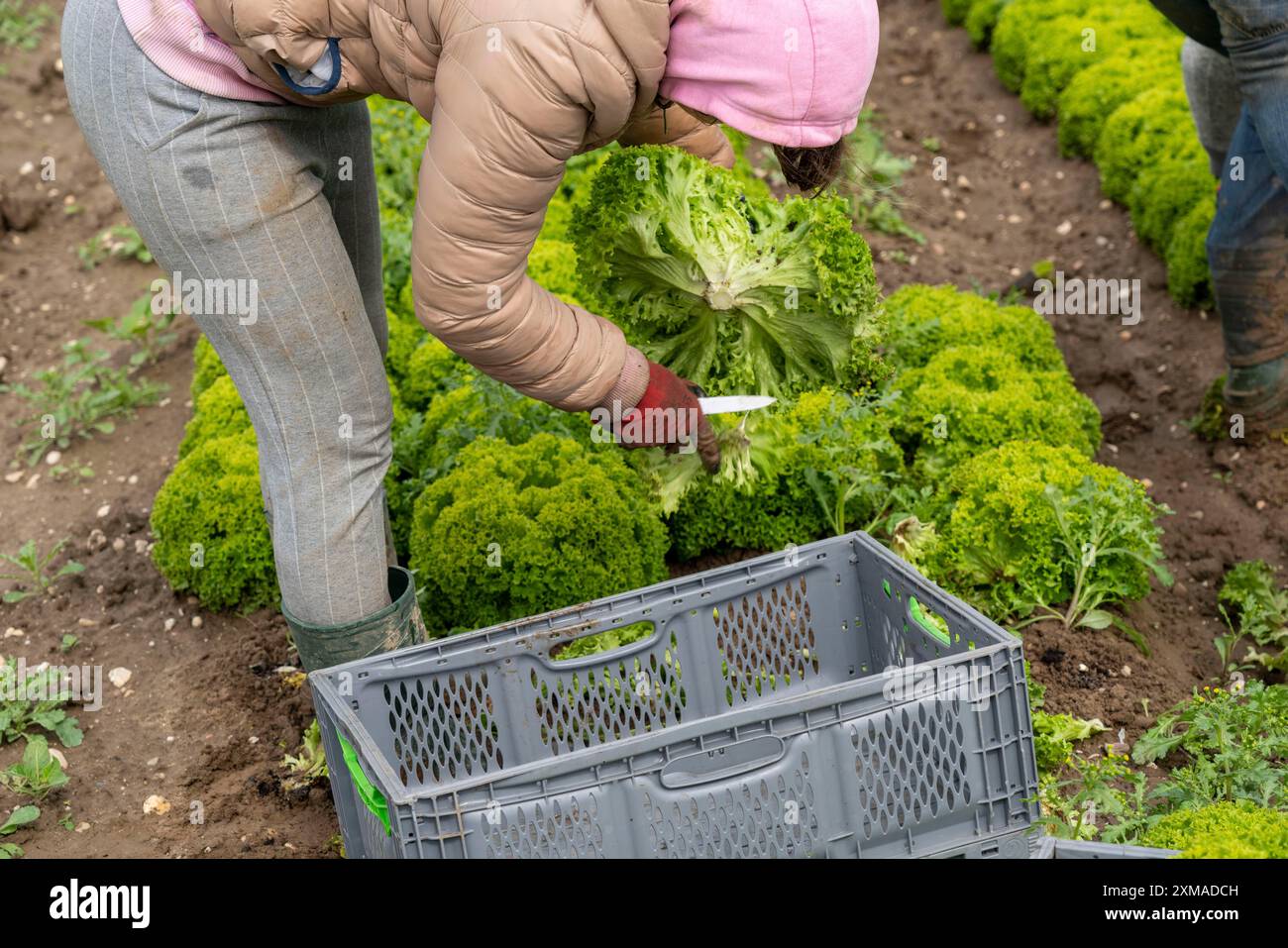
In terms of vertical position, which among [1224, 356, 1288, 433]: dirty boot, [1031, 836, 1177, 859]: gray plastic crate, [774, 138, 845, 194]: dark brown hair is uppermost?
[774, 138, 845, 194]: dark brown hair

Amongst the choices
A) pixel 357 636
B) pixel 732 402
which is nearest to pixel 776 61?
pixel 732 402

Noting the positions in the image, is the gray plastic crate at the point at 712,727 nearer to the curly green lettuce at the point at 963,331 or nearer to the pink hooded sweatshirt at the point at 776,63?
the pink hooded sweatshirt at the point at 776,63

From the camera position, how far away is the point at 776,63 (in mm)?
2547

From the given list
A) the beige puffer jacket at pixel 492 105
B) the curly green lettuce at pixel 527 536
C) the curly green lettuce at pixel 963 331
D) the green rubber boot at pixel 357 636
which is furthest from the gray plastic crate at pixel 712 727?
the curly green lettuce at pixel 963 331

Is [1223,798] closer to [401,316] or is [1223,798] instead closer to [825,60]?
[825,60]

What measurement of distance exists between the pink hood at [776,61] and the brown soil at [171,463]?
1981mm

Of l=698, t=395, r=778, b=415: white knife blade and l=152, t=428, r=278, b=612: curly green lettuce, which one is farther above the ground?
l=698, t=395, r=778, b=415: white knife blade

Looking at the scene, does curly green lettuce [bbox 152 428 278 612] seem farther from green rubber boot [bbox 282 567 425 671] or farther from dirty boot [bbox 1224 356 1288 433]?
dirty boot [bbox 1224 356 1288 433]

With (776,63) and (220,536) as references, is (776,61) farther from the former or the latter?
(220,536)

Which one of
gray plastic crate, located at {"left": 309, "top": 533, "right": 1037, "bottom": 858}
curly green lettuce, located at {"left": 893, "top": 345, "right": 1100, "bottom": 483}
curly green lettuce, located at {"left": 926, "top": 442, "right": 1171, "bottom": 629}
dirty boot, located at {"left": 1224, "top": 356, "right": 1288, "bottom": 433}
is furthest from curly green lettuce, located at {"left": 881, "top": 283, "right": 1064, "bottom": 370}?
gray plastic crate, located at {"left": 309, "top": 533, "right": 1037, "bottom": 858}

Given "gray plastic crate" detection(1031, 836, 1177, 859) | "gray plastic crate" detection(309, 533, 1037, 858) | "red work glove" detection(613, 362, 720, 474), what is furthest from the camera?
"red work glove" detection(613, 362, 720, 474)

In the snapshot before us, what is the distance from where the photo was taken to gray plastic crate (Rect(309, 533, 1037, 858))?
2771 millimetres

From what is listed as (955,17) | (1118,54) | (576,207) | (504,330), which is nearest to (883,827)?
(504,330)

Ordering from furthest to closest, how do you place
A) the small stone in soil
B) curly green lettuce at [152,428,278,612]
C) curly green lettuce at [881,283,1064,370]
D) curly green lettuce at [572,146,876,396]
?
curly green lettuce at [881,283,1064,370], curly green lettuce at [152,428,278,612], the small stone in soil, curly green lettuce at [572,146,876,396]
